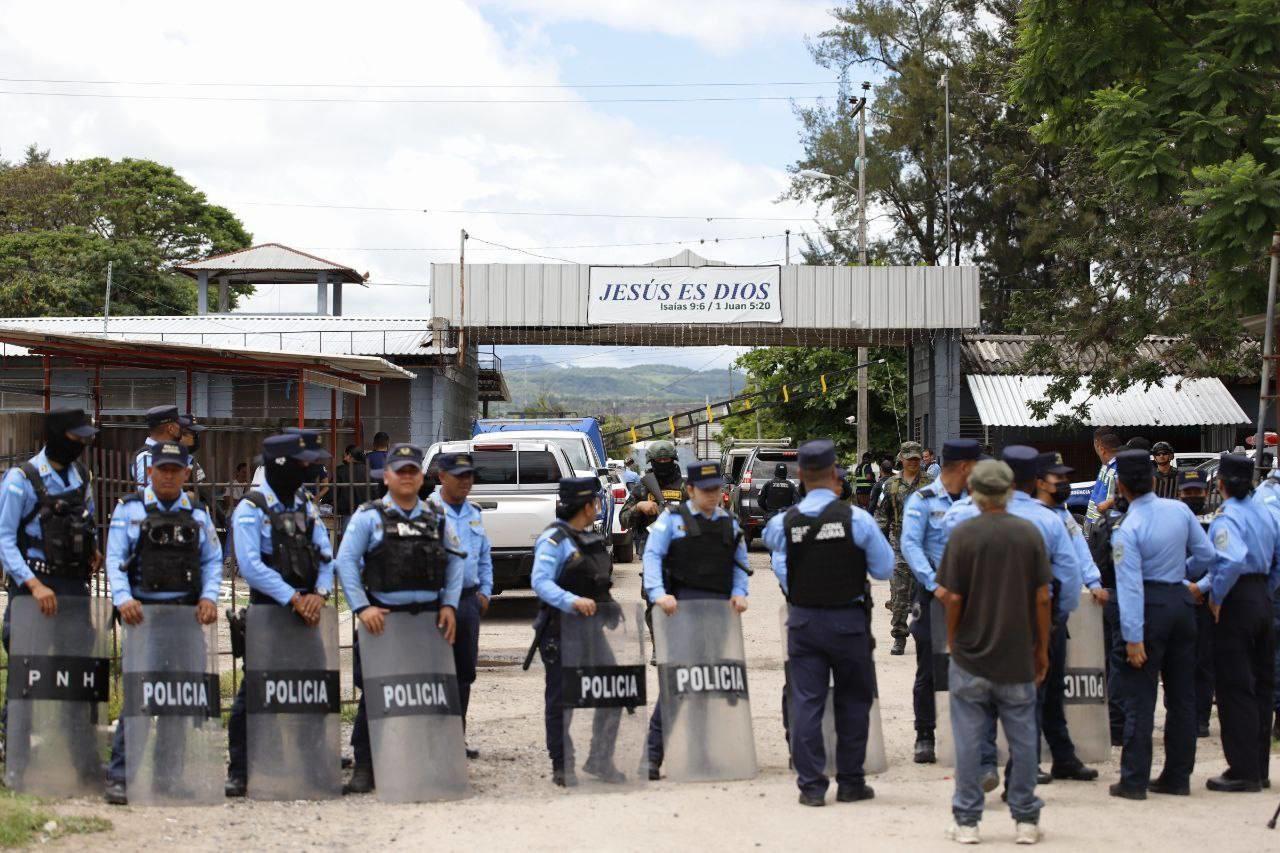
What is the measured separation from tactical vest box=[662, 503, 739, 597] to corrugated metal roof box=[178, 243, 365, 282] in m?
36.1

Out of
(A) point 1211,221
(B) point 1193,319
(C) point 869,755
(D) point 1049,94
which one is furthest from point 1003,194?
(C) point 869,755

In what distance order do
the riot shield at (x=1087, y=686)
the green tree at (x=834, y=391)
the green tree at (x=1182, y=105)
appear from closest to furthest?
1. the riot shield at (x=1087, y=686)
2. the green tree at (x=1182, y=105)
3. the green tree at (x=834, y=391)

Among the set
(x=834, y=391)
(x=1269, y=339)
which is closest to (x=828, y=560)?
(x=1269, y=339)

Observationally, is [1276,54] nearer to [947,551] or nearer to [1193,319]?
[947,551]

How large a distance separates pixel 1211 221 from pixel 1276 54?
2.05 meters

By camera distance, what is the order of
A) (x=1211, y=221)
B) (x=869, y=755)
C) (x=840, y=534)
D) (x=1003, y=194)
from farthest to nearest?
(x=1003, y=194)
(x=1211, y=221)
(x=869, y=755)
(x=840, y=534)

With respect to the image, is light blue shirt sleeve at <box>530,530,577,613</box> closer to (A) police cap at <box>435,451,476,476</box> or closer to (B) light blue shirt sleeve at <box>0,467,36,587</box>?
(A) police cap at <box>435,451,476,476</box>

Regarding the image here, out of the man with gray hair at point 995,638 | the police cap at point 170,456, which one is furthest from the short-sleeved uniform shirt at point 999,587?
the police cap at point 170,456

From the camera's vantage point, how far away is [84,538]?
782 centimetres

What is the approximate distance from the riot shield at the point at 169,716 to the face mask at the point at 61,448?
3.19 feet

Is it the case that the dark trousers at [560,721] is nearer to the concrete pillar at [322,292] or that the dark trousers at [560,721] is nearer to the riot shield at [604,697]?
the riot shield at [604,697]

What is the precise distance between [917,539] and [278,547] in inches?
149

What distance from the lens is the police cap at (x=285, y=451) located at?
7.68 meters

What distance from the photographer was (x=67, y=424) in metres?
7.80
